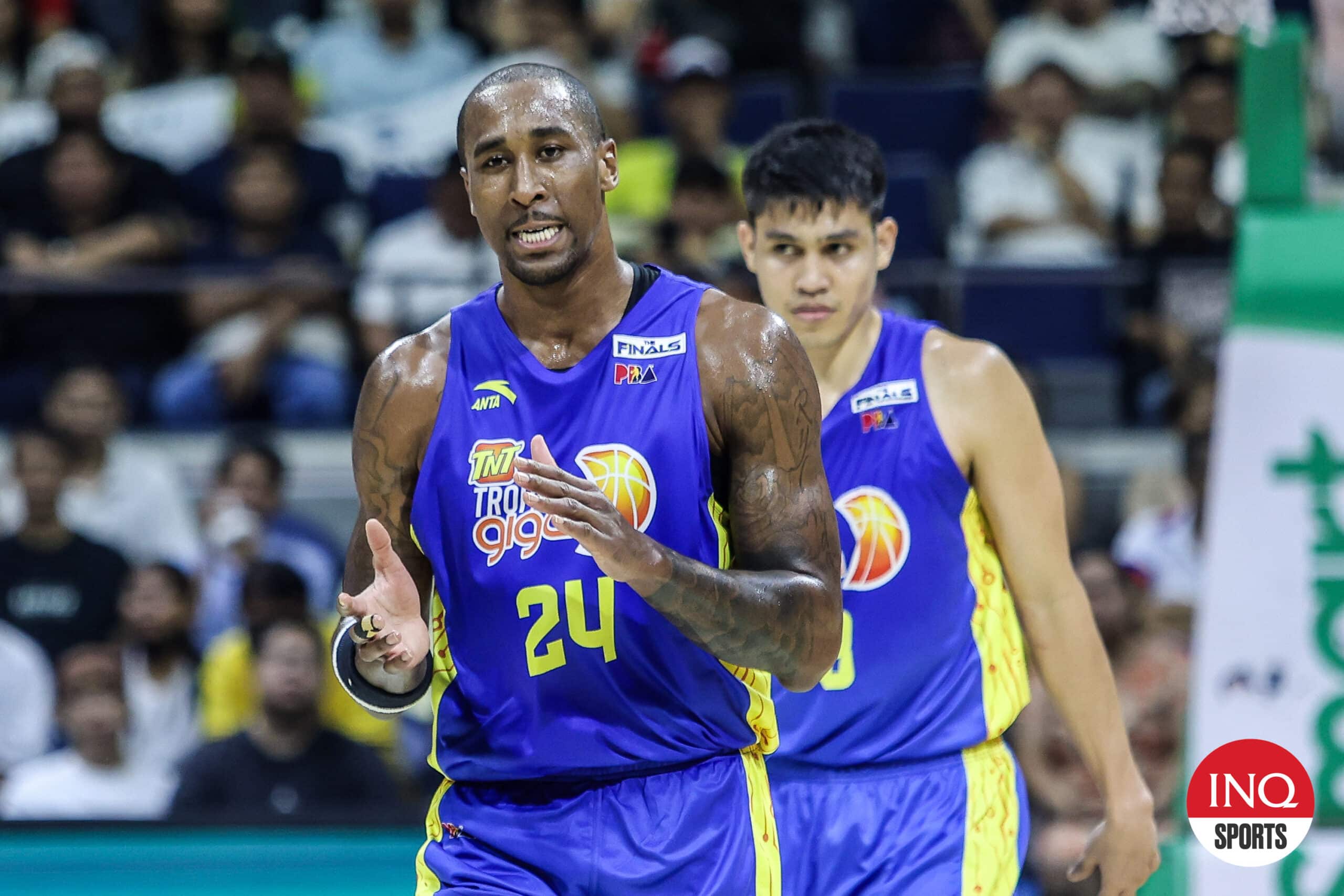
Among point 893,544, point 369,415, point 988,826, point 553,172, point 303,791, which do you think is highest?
point 553,172

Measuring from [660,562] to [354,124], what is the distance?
7907 mm

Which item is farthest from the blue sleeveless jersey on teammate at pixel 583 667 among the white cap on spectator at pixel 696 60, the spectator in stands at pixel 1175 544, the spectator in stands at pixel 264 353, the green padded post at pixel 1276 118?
the white cap on spectator at pixel 696 60

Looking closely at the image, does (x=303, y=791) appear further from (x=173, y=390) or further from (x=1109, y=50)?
(x=1109, y=50)

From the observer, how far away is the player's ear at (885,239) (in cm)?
445

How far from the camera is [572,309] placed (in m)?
3.32

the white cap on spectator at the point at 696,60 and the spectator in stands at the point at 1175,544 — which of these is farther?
the white cap on spectator at the point at 696,60

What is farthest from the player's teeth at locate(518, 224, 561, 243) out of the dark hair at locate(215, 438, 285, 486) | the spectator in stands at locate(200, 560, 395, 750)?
the dark hair at locate(215, 438, 285, 486)

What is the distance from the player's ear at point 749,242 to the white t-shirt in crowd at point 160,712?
3.93m

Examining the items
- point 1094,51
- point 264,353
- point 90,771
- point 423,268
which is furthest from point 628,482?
point 1094,51

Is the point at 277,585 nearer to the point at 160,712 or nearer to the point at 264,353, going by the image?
the point at 160,712

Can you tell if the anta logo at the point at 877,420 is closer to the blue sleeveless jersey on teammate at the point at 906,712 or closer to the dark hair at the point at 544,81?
the blue sleeveless jersey on teammate at the point at 906,712

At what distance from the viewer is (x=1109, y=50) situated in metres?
A: 10.0

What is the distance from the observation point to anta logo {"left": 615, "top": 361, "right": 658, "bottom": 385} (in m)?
3.23

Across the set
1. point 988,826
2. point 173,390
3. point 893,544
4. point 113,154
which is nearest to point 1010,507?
point 893,544
